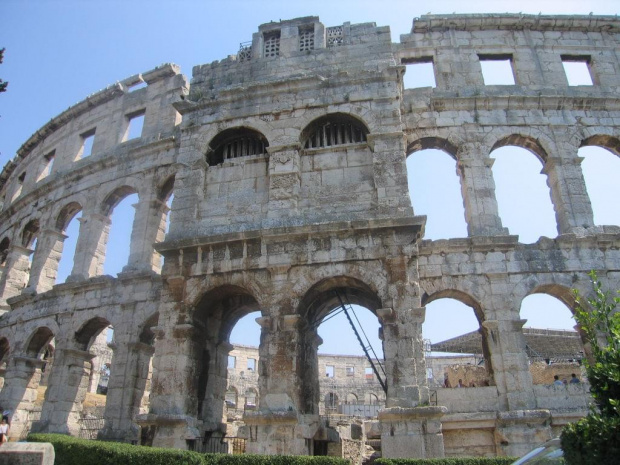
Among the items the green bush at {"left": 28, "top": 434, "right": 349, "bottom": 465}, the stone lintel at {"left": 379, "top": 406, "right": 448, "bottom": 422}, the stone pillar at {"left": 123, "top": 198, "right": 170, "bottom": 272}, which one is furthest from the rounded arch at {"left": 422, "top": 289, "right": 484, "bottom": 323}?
the stone pillar at {"left": 123, "top": 198, "right": 170, "bottom": 272}

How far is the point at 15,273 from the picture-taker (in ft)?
61.5

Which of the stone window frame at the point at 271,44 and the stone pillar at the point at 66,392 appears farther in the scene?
the stone window frame at the point at 271,44

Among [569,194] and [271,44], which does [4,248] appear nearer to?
[271,44]

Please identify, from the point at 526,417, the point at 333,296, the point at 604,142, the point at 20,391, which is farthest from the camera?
the point at 20,391

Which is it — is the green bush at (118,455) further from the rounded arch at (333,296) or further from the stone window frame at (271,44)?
the stone window frame at (271,44)

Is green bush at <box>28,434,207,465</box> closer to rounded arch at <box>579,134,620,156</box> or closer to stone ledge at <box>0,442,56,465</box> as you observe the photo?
stone ledge at <box>0,442,56,465</box>

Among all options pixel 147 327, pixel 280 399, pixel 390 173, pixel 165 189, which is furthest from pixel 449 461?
pixel 165 189

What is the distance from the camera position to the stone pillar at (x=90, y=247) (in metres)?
15.6

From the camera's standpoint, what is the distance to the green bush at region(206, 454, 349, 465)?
7736mm

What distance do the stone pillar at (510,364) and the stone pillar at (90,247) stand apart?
39.9 ft

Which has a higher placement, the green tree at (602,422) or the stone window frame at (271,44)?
the stone window frame at (271,44)

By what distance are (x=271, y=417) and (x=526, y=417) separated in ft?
18.6

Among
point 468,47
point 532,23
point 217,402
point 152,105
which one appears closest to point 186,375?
point 217,402

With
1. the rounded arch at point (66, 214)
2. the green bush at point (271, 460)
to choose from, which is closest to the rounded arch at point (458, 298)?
the green bush at point (271, 460)
